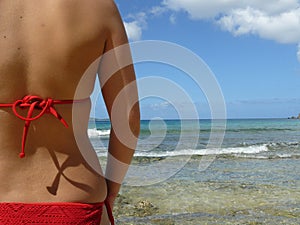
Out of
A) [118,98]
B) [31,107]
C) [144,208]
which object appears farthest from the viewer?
[144,208]

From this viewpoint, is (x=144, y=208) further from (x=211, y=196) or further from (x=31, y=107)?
(x=31, y=107)

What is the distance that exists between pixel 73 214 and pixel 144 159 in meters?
12.6

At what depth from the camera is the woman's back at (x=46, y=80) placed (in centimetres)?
133

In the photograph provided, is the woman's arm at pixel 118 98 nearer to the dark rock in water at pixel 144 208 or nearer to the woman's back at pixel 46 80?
the woman's back at pixel 46 80

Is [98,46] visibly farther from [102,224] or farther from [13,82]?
[102,224]

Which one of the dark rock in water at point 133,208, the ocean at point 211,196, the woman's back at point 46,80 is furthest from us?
the dark rock in water at point 133,208

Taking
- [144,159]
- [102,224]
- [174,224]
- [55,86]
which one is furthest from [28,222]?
[144,159]

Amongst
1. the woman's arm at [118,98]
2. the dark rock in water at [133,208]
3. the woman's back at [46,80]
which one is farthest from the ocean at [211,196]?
the woman's back at [46,80]

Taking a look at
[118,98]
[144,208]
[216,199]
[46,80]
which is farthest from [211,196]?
[46,80]

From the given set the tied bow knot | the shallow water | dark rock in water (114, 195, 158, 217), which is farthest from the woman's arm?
dark rock in water (114, 195, 158, 217)

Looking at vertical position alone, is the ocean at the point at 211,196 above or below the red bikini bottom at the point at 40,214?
below

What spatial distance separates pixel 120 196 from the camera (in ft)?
23.5

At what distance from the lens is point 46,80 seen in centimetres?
134

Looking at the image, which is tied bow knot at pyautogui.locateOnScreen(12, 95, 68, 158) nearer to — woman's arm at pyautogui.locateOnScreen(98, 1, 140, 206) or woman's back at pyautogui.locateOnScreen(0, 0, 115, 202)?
woman's back at pyautogui.locateOnScreen(0, 0, 115, 202)
